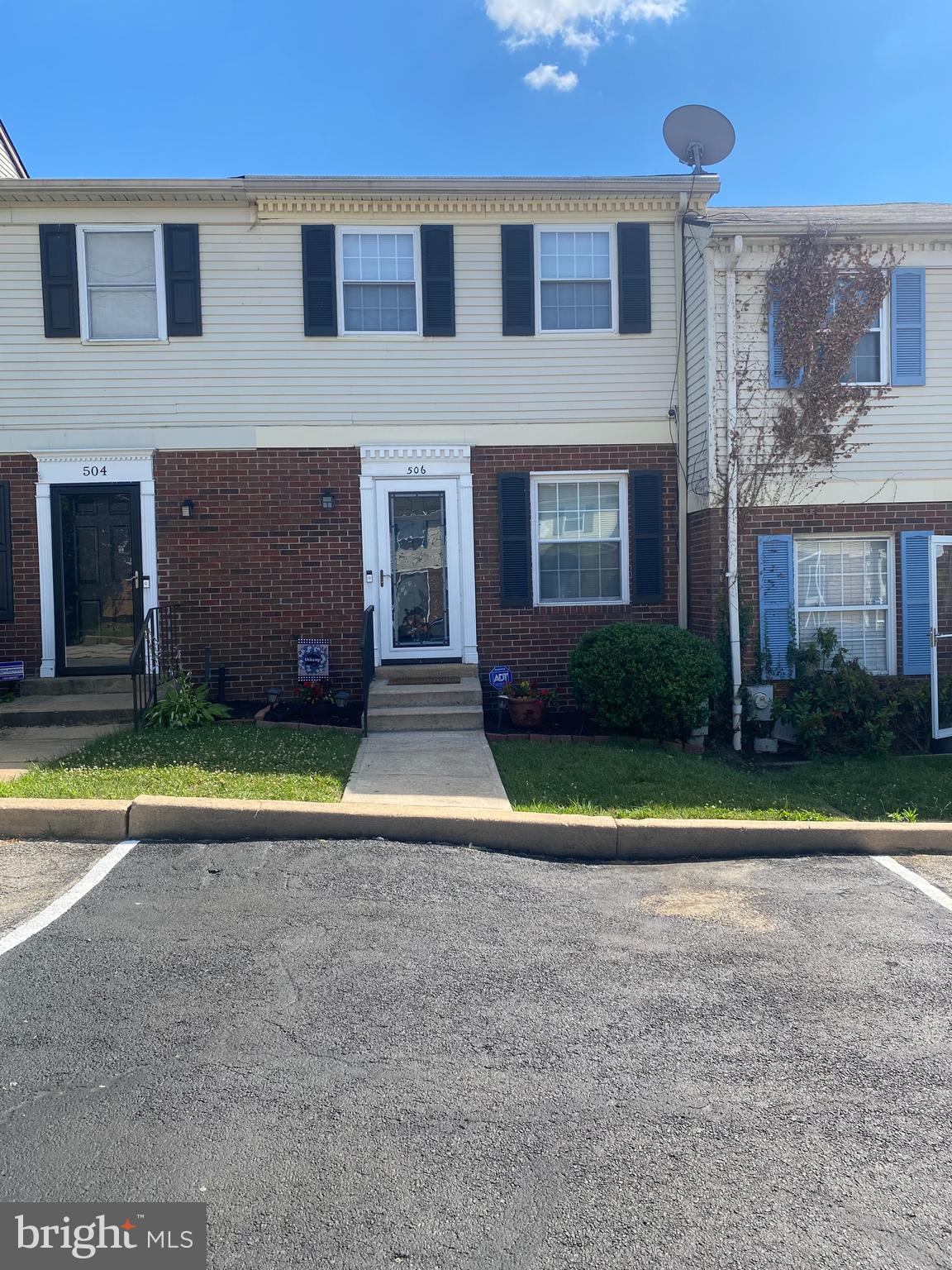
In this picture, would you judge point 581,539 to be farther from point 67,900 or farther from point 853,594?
point 67,900

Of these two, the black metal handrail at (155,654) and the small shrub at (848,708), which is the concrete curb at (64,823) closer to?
the black metal handrail at (155,654)

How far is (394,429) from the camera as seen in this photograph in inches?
415

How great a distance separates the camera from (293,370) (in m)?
10.5

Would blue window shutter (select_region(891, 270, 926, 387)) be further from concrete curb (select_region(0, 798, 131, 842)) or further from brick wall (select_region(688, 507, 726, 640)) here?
concrete curb (select_region(0, 798, 131, 842))

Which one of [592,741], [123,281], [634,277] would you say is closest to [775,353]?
[634,277]

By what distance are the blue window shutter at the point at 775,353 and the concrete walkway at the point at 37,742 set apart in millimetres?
7099

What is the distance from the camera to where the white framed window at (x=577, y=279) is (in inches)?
421

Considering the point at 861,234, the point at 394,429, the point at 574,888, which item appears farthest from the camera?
the point at 394,429

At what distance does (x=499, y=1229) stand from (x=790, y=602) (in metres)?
8.21

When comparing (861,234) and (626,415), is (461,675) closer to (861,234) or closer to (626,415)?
(626,415)

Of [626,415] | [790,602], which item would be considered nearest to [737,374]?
[626,415]

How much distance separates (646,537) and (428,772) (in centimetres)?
438

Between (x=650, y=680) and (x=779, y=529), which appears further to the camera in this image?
(x=779, y=529)

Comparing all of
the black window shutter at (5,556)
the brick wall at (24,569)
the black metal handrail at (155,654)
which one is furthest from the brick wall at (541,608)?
the black window shutter at (5,556)
